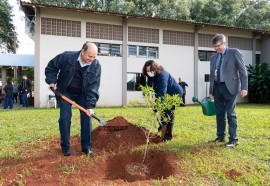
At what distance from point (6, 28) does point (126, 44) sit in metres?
19.2

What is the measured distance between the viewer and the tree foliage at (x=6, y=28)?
29.9 meters

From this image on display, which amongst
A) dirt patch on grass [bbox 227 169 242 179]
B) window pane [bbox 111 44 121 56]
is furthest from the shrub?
dirt patch on grass [bbox 227 169 242 179]

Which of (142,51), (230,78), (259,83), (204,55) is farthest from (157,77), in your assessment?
(259,83)

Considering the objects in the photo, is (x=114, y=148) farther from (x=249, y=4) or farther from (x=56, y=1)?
(x=249, y=4)

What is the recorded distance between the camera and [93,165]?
3.87 m

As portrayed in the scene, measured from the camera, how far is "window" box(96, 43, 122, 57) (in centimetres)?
1759

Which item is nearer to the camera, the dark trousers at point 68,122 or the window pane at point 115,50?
the dark trousers at point 68,122

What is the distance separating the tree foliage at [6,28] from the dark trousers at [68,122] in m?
28.1

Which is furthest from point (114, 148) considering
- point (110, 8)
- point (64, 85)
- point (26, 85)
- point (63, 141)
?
point (110, 8)

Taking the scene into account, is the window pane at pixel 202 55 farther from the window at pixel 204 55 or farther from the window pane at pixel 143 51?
the window pane at pixel 143 51

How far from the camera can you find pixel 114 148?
4840 millimetres

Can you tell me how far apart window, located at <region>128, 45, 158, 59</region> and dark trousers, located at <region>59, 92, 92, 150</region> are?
1419 centimetres

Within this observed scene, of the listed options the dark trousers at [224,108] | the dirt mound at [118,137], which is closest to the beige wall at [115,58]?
the dirt mound at [118,137]

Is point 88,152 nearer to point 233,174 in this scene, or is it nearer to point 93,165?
point 93,165
